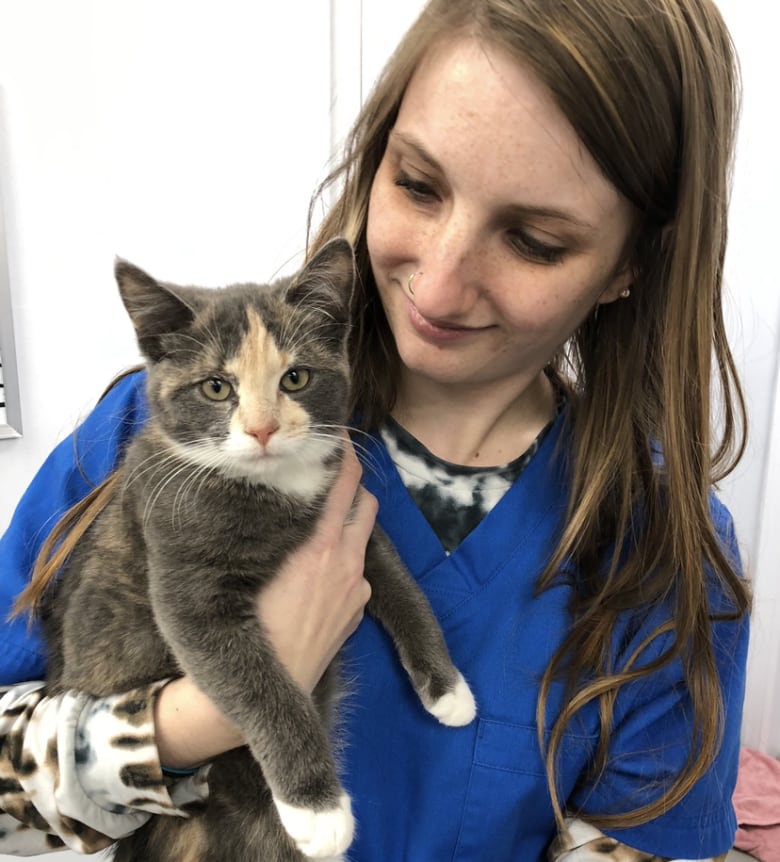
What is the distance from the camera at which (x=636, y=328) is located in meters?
0.98

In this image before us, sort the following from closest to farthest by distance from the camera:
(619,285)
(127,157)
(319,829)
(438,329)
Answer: (319,829), (438,329), (619,285), (127,157)

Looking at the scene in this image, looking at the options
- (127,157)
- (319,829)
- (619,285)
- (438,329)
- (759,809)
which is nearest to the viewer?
(319,829)

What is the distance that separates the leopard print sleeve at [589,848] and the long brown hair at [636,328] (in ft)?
0.17

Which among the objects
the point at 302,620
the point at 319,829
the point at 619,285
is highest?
the point at 619,285

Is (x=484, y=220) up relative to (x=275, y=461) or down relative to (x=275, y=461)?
up

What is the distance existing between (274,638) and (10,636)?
38cm

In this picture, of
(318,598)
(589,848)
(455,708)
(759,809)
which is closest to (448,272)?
(318,598)

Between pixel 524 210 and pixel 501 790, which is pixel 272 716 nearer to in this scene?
pixel 501 790

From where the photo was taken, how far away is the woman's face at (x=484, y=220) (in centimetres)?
68

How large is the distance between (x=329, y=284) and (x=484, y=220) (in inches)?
9.2

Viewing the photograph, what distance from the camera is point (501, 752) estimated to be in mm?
842

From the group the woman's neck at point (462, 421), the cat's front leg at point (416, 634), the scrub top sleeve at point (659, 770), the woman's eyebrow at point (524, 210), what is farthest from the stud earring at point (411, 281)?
the scrub top sleeve at point (659, 770)

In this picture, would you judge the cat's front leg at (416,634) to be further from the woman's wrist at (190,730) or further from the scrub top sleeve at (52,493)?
the scrub top sleeve at (52,493)

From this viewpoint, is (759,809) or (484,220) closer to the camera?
(484,220)
